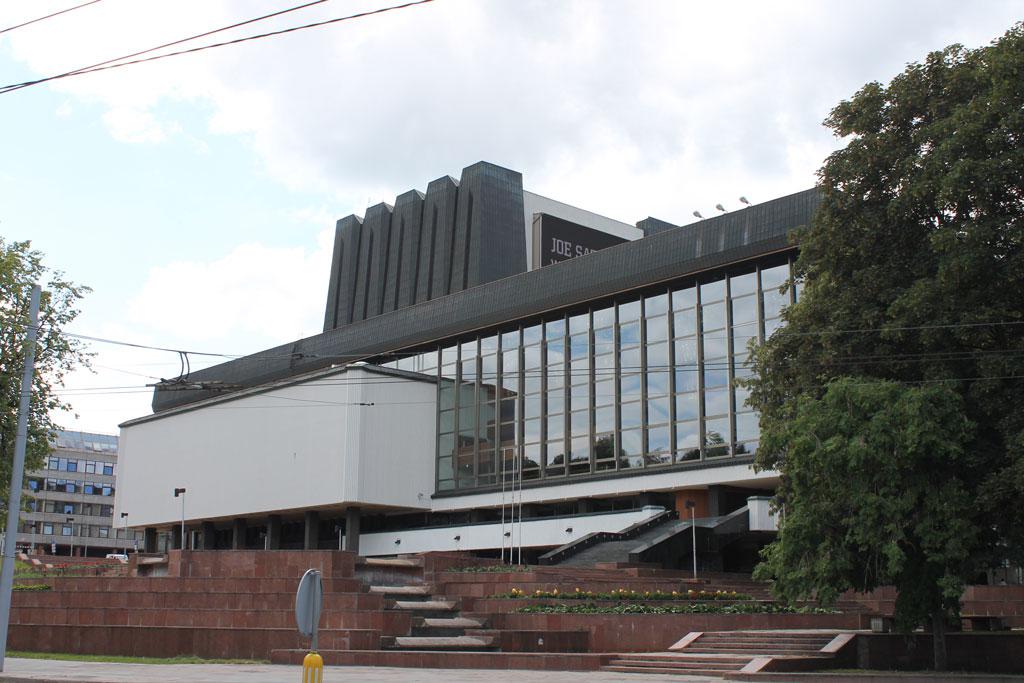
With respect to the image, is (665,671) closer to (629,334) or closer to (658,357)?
(658,357)

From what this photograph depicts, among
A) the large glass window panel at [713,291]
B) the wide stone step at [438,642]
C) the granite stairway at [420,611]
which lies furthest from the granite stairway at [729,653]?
the large glass window panel at [713,291]

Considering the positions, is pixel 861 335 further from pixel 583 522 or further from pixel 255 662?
pixel 583 522

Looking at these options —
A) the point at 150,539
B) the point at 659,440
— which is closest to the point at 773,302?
the point at 659,440

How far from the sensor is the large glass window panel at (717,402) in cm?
4494

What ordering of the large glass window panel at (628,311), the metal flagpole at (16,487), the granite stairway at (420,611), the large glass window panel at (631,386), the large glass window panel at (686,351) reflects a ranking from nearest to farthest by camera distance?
the metal flagpole at (16,487) < the granite stairway at (420,611) < the large glass window panel at (686,351) < the large glass window panel at (631,386) < the large glass window panel at (628,311)

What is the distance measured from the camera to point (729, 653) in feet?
80.9

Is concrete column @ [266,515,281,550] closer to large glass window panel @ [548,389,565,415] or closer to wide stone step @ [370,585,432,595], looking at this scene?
large glass window panel @ [548,389,565,415]

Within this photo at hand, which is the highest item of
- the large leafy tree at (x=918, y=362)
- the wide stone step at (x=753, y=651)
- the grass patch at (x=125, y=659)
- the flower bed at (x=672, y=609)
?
the large leafy tree at (x=918, y=362)

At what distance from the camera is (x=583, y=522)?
4981 cm

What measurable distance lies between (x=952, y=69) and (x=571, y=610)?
1633 cm

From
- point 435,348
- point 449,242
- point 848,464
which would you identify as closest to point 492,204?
point 449,242

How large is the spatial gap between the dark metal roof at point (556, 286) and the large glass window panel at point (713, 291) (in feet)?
2.95

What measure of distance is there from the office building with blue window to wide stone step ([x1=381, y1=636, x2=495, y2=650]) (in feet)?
45.7

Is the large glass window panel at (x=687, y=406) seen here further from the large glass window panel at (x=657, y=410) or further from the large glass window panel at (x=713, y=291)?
the large glass window panel at (x=713, y=291)
